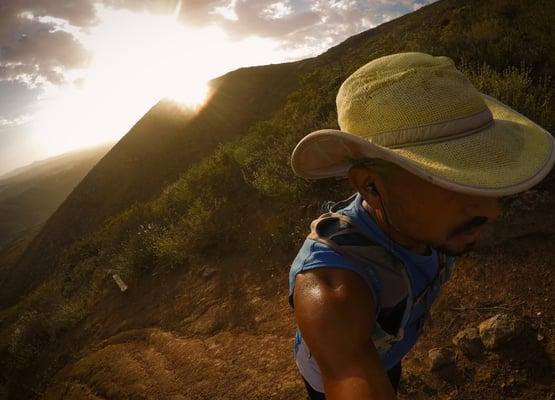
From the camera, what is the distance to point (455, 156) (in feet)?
3.07

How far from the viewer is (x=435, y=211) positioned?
105cm

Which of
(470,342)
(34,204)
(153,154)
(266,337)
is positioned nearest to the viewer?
(470,342)

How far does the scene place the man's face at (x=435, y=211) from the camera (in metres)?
1.03

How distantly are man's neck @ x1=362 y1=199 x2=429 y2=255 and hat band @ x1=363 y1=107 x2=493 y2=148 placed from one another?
30 centimetres

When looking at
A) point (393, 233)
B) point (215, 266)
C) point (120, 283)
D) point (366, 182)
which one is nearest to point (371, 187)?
point (366, 182)

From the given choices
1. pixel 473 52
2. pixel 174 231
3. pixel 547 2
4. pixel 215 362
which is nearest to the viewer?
pixel 215 362

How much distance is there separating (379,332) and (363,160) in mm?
606

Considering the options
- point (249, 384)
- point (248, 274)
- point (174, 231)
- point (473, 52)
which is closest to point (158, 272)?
point (174, 231)

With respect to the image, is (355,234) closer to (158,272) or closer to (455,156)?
(455,156)

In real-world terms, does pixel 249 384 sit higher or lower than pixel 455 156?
lower

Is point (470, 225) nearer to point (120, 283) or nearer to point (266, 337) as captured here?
point (266, 337)

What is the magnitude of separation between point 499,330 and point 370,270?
8.11ft

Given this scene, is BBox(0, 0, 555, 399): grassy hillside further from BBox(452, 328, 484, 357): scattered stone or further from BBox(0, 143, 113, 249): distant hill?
BBox(0, 143, 113, 249): distant hill

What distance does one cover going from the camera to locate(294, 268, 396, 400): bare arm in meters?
0.87
